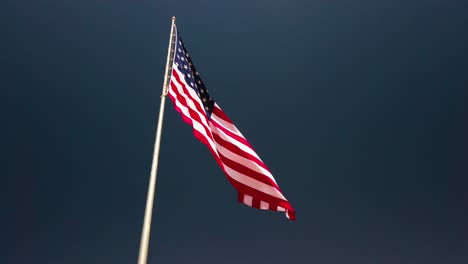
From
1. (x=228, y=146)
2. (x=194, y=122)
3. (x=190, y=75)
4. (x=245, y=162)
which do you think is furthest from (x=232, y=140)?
(x=190, y=75)

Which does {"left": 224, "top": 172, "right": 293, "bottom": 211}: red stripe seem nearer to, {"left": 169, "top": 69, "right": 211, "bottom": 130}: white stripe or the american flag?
the american flag

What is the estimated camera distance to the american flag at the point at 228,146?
Answer: 909 cm

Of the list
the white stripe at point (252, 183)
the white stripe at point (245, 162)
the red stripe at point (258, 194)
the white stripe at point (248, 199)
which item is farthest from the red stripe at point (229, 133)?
the white stripe at point (248, 199)

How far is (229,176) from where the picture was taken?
9.58 metres

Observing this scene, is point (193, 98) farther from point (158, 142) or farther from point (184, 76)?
point (158, 142)

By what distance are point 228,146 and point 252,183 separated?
1226mm

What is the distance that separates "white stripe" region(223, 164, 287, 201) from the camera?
9562 millimetres

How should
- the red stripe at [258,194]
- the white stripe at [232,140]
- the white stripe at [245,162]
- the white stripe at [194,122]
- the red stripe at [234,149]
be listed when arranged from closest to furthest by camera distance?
the white stripe at [194,122], the red stripe at [258,194], the white stripe at [245,162], the red stripe at [234,149], the white stripe at [232,140]

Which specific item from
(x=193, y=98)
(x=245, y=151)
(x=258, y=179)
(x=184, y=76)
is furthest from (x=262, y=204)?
(x=184, y=76)

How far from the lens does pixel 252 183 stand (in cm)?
970

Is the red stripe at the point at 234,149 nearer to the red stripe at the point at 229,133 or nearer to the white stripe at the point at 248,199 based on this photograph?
the red stripe at the point at 229,133

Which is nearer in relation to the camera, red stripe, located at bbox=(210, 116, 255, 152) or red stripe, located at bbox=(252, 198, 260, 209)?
red stripe, located at bbox=(252, 198, 260, 209)

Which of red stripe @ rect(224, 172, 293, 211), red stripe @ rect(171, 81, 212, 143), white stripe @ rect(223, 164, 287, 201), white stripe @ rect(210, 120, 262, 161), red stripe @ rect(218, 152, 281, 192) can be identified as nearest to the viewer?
red stripe @ rect(171, 81, 212, 143)

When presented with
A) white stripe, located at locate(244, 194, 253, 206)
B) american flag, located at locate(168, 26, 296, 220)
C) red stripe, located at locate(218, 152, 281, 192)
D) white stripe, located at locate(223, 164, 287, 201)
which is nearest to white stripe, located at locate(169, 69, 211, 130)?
american flag, located at locate(168, 26, 296, 220)
